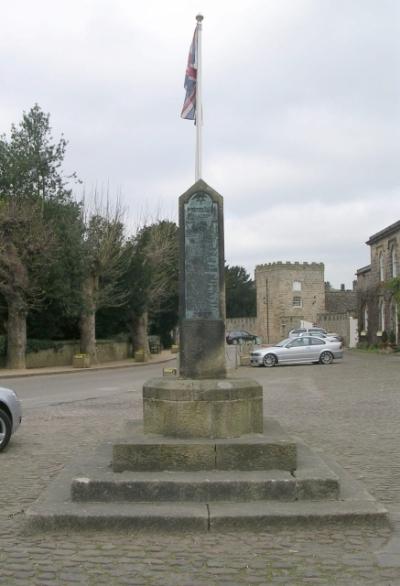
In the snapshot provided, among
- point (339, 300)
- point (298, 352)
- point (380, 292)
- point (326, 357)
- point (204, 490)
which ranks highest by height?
point (339, 300)

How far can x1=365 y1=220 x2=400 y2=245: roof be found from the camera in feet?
142

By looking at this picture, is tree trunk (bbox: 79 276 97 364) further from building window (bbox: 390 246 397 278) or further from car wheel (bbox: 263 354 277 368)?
building window (bbox: 390 246 397 278)

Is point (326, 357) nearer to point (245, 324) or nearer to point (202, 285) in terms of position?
point (202, 285)

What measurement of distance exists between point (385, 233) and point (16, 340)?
27600 mm

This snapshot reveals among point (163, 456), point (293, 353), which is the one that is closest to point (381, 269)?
point (293, 353)

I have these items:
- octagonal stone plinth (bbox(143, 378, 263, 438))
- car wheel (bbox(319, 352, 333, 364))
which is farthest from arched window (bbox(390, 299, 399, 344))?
octagonal stone plinth (bbox(143, 378, 263, 438))

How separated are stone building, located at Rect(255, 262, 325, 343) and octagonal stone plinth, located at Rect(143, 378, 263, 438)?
6352 cm

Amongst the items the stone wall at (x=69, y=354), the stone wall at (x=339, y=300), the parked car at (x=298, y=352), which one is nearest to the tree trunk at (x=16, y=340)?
the stone wall at (x=69, y=354)

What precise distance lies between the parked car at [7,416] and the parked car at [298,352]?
2159 cm

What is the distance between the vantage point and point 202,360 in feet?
23.9

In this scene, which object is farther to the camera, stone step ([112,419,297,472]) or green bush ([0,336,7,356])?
green bush ([0,336,7,356])

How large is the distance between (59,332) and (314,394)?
22848 mm

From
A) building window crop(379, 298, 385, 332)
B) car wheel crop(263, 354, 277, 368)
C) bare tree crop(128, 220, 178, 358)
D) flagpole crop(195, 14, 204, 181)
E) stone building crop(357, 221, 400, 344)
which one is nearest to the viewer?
flagpole crop(195, 14, 204, 181)

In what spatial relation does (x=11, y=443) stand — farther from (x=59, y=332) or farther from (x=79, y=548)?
(x=59, y=332)
